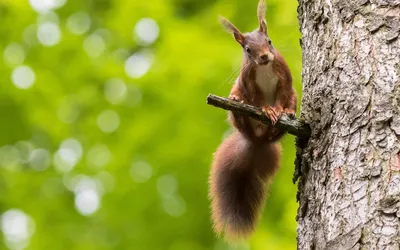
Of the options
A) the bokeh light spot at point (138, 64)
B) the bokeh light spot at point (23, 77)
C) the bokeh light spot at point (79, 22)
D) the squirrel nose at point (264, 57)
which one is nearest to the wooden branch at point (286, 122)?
the squirrel nose at point (264, 57)

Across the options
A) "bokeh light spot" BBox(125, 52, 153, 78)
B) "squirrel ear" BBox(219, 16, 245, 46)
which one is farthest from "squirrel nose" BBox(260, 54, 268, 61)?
"bokeh light spot" BBox(125, 52, 153, 78)

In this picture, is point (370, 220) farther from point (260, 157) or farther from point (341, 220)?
point (260, 157)

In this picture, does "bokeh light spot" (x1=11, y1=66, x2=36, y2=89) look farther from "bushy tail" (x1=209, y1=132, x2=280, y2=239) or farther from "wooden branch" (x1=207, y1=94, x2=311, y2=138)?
"wooden branch" (x1=207, y1=94, x2=311, y2=138)

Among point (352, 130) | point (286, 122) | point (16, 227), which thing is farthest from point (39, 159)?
point (352, 130)

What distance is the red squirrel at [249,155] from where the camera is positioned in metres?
3.05

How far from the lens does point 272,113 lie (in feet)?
8.78

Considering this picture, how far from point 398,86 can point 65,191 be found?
14.9ft

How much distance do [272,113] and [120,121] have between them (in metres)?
3.47

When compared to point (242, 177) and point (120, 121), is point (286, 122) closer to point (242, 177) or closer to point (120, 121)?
point (242, 177)

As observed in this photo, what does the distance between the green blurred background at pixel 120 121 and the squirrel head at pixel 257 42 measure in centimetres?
94

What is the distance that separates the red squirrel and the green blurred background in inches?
44.6

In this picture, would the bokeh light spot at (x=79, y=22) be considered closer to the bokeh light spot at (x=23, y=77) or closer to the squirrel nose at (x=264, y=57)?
the bokeh light spot at (x=23, y=77)

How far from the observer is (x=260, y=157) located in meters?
3.12

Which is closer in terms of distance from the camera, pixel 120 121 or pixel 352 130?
pixel 352 130
